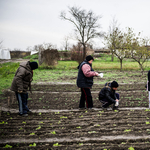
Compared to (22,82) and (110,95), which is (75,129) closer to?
(22,82)

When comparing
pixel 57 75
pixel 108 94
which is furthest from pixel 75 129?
pixel 57 75

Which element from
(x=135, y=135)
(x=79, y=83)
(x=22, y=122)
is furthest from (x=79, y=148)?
(x=79, y=83)

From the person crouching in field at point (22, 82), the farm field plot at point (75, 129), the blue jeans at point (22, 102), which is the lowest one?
the farm field plot at point (75, 129)

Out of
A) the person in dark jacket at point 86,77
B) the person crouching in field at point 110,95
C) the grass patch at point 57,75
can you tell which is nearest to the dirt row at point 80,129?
the person crouching in field at point 110,95

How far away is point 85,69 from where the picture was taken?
19.4 ft

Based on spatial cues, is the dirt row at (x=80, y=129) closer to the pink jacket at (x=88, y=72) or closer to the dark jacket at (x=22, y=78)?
the dark jacket at (x=22, y=78)

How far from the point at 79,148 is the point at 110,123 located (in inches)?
64.0

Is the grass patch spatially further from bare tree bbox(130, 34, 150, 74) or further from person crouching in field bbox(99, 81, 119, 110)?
person crouching in field bbox(99, 81, 119, 110)

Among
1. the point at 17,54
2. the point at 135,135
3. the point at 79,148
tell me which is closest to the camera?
the point at 79,148

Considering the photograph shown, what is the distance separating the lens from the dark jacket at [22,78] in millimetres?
5402

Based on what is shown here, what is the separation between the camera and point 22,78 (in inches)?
217

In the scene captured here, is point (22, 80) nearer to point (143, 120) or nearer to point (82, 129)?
point (82, 129)

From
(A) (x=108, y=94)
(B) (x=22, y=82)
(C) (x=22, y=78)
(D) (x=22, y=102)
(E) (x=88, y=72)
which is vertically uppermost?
(E) (x=88, y=72)

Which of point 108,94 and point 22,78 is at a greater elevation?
point 22,78
